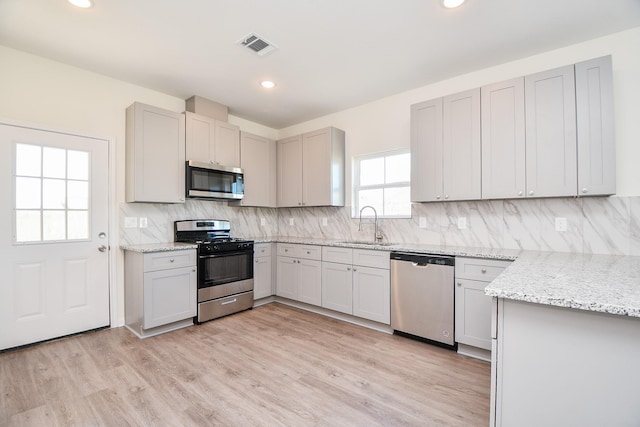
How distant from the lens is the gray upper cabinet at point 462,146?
2725mm

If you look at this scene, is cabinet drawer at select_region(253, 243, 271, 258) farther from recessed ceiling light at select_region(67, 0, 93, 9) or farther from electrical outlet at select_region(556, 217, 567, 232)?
electrical outlet at select_region(556, 217, 567, 232)

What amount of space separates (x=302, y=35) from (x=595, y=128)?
2365 millimetres

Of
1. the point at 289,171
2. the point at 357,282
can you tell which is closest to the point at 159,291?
the point at 357,282

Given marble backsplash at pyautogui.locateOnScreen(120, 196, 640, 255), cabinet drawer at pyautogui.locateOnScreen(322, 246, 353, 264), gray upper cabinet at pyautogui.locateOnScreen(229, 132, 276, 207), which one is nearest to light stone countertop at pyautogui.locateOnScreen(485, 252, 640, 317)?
marble backsplash at pyautogui.locateOnScreen(120, 196, 640, 255)

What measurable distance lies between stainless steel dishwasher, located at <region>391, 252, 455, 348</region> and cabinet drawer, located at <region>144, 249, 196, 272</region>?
215cm

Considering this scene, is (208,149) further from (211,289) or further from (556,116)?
(556,116)

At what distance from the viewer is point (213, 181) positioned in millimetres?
3703

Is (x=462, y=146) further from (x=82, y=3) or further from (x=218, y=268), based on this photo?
(x=82, y=3)

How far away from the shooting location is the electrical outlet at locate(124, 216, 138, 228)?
10.7 ft

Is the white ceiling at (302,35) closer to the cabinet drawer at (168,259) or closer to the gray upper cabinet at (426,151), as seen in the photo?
the gray upper cabinet at (426,151)

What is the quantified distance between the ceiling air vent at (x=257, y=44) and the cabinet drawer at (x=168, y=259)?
2.12m

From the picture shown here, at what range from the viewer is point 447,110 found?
2877 mm

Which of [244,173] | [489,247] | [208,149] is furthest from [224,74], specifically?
[489,247]

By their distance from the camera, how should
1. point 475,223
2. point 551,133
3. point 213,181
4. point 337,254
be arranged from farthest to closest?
point 213,181
point 337,254
point 475,223
point 551,133
